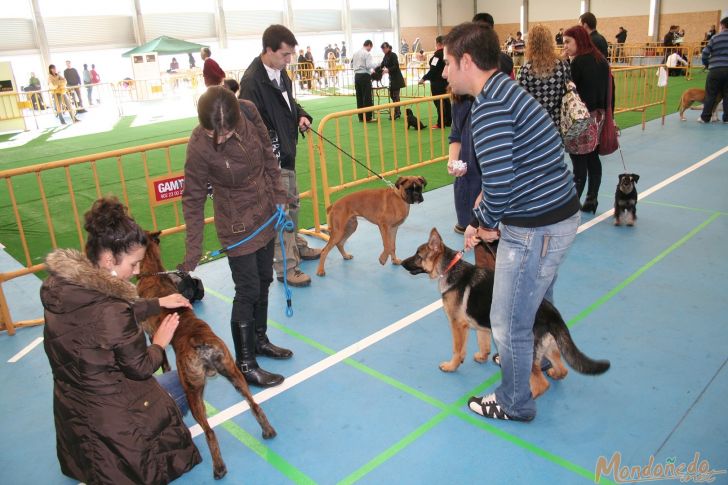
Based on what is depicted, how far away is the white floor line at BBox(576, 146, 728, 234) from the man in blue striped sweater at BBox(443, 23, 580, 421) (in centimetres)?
323

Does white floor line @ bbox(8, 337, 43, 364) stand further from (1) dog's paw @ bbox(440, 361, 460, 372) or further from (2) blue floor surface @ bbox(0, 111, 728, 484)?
(1) dog's paw @ bbox(440, 361, 460, 372)

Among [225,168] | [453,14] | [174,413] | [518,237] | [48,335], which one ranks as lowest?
[174,413]

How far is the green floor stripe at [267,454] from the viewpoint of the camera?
2.85 m

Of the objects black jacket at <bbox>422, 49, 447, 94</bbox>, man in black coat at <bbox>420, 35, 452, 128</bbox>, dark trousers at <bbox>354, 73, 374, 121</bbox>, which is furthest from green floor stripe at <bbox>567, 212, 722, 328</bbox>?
dark trousers at <bbox>354, 73, 374, 121</bbox>

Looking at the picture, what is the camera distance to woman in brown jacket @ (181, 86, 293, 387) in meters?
3.06

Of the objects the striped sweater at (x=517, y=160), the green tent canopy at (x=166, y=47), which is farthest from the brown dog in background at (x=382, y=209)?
the green tent canopy at (x=166, y=47)

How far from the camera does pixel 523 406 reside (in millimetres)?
3072

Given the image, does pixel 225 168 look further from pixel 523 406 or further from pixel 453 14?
pixel 453 14

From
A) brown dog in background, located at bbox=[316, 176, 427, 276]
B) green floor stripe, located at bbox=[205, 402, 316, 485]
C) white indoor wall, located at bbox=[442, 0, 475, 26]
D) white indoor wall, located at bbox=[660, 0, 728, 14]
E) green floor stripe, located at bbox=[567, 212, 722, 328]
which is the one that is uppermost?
white indoor wall, located at bbox=[442, 0, 475, 26]

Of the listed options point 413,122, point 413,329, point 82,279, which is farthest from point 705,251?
point 413,122

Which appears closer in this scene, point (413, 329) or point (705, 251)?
point (413, 329)

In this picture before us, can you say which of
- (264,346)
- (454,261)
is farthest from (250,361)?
(454,261)

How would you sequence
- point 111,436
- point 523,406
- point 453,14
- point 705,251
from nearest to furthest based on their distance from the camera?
point 111,436 < point 523,406 < point 705,251 < point 453,14

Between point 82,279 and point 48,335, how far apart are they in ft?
1.05
